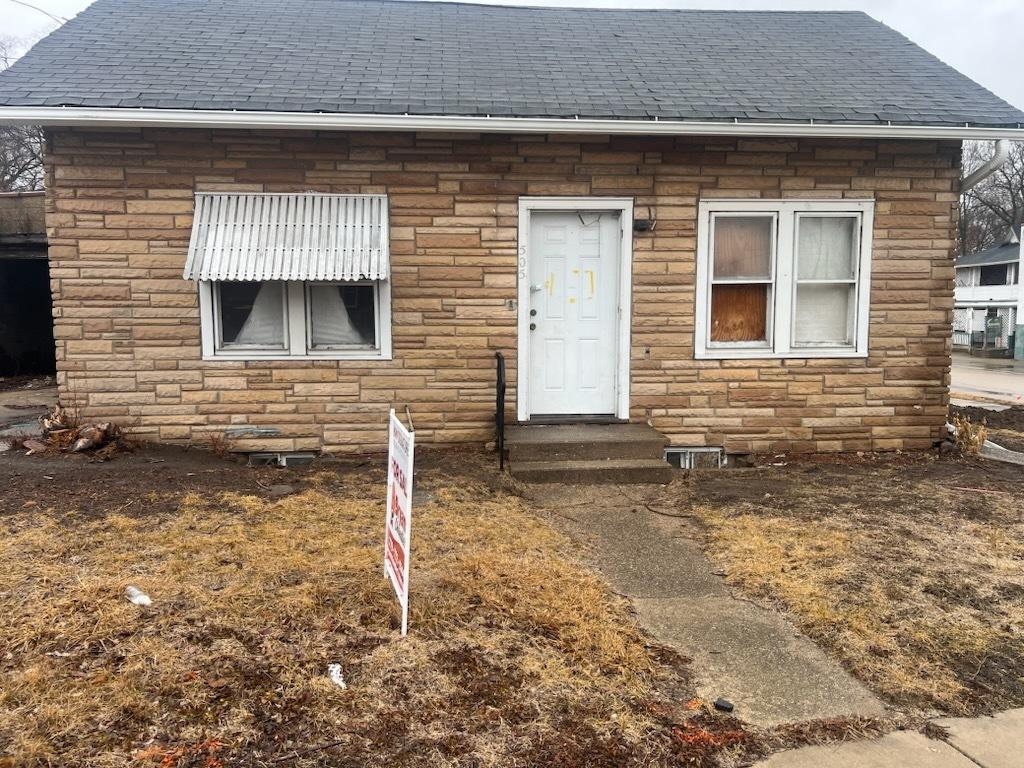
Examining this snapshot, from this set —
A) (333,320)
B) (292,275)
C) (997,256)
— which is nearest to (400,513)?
(292,275)

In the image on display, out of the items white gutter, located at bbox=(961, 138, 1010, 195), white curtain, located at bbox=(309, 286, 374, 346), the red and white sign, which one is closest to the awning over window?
white curtain, located at bbox=(309, 286, 374, 346)

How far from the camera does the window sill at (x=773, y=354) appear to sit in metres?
7.20

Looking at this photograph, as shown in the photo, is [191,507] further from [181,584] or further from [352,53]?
[352,53]

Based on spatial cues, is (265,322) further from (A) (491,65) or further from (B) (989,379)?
(B) (989,379)

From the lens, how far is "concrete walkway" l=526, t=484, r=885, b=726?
298cm

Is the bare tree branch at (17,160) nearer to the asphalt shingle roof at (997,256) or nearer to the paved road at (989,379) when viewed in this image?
the paved road at (989,379)

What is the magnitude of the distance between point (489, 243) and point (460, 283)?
0.46 m

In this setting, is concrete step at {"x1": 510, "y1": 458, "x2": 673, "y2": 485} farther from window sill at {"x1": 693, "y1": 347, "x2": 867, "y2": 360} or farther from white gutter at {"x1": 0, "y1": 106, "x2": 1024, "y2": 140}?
white gutter at {"x1": 0, "y1": 106, "x2": 1024, "y2": 140}

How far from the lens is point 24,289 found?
14.1 metres

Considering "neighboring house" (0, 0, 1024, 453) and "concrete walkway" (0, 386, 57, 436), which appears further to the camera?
"concrete walkway" (0, 386, 57, 436)

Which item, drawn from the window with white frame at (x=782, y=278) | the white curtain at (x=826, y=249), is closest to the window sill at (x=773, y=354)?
the window with white frame at (x=782, y=278)

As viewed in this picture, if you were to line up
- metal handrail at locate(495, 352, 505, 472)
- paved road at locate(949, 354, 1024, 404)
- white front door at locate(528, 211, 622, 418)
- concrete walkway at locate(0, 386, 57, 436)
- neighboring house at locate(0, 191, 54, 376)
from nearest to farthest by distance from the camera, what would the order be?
metal handrail at locate(495, 352, 505, 472)
white front door at locate(528, 211, 622, 418)
concrete walkway at locate(0, 386, 57, 436)
neighboring house at locate(0, 191, 54, 376)
paved road at locate(949, 354, 1024, 404)

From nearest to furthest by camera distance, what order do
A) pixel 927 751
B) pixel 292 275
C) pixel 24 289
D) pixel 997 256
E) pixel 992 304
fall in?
pixel 927 751 < pixel 292 275 < pixel 24 289 < pixel 992 304 < pixel 997 256

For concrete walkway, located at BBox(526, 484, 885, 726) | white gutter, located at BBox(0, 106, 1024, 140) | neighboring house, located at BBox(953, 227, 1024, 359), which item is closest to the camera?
concrete walkway, located at BBox(526, 484, 885, 726)
